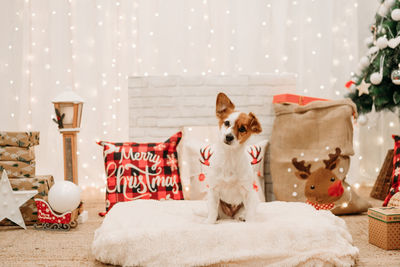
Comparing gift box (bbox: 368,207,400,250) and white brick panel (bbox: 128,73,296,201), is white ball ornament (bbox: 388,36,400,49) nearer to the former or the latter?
white brick panel (bbox: 128,73,296,201)

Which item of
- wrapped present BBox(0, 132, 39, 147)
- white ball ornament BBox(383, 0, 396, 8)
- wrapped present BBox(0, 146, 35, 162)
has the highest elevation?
white ball ornament BBox(383, 0, 396, 8)

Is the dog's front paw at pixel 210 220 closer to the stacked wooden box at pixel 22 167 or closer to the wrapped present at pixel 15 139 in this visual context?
the stacked wooden box at pixel 22 167

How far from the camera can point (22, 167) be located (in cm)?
205

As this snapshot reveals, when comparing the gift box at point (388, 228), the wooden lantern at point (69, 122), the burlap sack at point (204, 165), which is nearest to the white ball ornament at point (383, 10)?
the burlap sack at point (204, 165)

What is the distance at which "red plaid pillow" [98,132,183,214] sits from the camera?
2.22 metres

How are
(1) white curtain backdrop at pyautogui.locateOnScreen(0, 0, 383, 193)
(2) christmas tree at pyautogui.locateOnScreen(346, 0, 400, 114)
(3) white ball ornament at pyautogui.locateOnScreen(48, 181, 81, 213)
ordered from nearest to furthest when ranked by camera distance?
1. (3) white ball ornament at pyautogui.locateOnScreen(48, 181, 81, 213)
2. (2) christmas tree at pyautogui.locateOnScreen(346, 0, 400, 114)
3. (1) white curtain backdrop at pyautogui.locateOnScreen(0, 0, 383, 193)

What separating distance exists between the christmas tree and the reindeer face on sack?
0.70m

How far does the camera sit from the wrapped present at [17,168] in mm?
2027

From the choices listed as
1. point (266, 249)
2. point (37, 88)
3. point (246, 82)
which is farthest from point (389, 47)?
point (37, 88)

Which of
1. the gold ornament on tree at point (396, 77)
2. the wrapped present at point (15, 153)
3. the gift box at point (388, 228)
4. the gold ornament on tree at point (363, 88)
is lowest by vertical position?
the gift box at point (388, 228)

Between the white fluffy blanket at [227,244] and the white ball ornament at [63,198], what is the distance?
0.49 m

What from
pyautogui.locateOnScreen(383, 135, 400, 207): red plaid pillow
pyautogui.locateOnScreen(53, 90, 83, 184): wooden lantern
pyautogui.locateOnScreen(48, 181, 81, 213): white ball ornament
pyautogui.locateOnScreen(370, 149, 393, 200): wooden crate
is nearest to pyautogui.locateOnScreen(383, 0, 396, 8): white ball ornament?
pyautogui.locateOnScreen(383, 135, 400, 207): red plaid pillow

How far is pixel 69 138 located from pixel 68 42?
4.09 ft

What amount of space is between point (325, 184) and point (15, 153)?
1.87 metres
